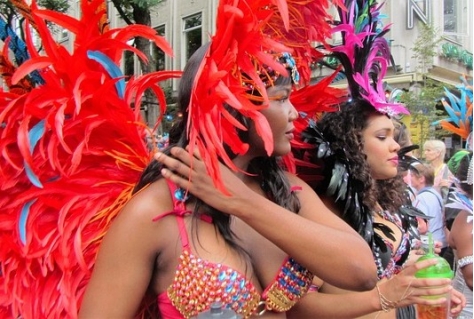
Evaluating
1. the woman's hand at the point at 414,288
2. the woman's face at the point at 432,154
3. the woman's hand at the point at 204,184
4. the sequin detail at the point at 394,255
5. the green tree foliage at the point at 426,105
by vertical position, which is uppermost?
the woman's hand at the point at 204,184

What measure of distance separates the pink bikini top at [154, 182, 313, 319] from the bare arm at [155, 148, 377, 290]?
0.09 m

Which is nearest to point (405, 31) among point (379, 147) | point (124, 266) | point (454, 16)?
point (454, 16)

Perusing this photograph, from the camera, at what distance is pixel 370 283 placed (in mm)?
1346

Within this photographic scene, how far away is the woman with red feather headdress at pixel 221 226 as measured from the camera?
4.02 feet

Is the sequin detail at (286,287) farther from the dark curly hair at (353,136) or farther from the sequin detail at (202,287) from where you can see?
the dark curly hair at (353,136)

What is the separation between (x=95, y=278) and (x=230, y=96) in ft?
1.92

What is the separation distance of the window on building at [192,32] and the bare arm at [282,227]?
13.0 meters

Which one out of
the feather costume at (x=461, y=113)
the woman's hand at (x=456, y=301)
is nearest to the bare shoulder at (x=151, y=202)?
the woman's hand at (x=456, y=301)

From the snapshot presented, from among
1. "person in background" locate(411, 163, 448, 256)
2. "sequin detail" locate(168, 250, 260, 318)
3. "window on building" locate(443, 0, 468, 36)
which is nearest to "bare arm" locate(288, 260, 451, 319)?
"sequin detail" locate(168, 250, 260, 318)

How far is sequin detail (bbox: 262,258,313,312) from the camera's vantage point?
4.48 ft

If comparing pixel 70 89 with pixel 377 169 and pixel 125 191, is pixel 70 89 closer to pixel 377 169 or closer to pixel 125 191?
pixel 125 191

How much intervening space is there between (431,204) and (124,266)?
3.45m

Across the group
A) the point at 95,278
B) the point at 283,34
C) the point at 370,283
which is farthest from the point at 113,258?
the point at 283,34

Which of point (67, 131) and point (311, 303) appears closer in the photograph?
point (67, 131)
